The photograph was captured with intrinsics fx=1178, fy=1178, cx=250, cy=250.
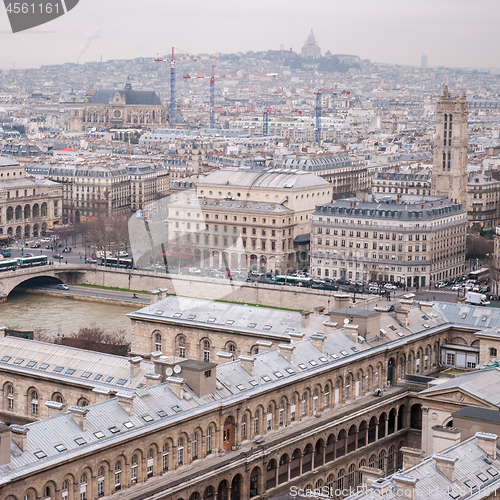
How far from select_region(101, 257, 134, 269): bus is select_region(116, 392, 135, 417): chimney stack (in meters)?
50.0

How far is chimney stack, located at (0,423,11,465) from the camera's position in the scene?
29031mm

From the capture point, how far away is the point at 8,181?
333 ft

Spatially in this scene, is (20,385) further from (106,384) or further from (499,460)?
(499,460)

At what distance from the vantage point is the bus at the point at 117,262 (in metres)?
83.8

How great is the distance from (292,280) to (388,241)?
690 cm

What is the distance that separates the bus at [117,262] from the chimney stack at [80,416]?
5143 centimetres

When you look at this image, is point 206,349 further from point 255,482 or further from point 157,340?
point 255,482

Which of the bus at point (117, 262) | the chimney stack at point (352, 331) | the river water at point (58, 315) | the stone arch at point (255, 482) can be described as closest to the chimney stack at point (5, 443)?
the stone arch at point (255, 482)

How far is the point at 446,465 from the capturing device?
→ 97.8 ft

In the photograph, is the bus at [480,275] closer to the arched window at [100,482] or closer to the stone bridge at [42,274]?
the stone bridge at [42,274]

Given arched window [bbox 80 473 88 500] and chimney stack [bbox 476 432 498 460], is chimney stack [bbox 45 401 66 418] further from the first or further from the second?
chimney stack [bbox 476 432 498 460]

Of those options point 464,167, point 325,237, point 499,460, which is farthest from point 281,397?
point 464,167

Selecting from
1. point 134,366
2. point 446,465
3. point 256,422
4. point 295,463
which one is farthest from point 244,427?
point 446,465

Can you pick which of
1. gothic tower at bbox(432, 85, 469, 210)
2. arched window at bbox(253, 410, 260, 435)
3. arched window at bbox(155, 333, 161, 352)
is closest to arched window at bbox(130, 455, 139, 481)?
arched window at bbox(253, 410, 260, 435)
